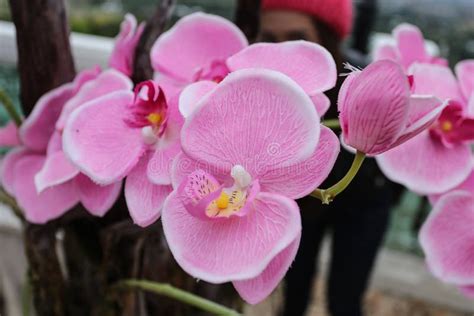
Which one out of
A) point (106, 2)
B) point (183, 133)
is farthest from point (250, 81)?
point (106, 2)

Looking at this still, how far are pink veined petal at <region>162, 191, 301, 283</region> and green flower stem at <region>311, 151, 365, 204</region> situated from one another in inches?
0.5

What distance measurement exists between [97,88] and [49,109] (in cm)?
4

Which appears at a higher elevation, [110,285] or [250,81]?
[250,81]

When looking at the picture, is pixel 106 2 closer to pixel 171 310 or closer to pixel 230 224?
pixel 171 310

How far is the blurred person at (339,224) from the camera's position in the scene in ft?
2.28

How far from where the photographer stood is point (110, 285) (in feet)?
1.12

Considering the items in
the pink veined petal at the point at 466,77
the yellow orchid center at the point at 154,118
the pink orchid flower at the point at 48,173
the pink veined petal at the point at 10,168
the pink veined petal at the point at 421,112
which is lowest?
the pink veined petal at the point at 10,168

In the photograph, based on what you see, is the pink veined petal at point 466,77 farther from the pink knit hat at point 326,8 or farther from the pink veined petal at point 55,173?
the pink knit hat at point 326,8

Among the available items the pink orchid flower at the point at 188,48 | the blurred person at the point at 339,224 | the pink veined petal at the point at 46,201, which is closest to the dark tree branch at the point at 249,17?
the pink orchid flower at the point at 188,48

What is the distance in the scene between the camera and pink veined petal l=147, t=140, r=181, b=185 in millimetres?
225

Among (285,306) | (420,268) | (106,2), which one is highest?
(106,2)

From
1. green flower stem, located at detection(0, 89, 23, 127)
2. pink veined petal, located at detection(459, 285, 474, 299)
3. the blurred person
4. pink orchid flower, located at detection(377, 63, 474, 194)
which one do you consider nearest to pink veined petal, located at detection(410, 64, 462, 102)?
pink orchid flower, located at detection(377, 63, 474, 194)

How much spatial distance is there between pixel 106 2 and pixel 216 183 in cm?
151

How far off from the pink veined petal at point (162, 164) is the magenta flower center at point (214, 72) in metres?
0.04
